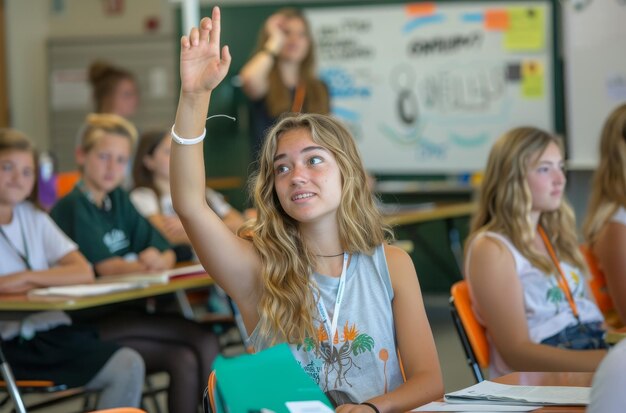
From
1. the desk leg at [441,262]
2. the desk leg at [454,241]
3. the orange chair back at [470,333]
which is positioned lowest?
the desk leg at [441,262]

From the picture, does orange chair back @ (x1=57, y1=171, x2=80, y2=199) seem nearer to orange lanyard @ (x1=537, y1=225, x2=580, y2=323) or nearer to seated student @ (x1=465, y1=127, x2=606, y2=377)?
seated student @ (x1=465, y1=127, x2=606, y2=377)

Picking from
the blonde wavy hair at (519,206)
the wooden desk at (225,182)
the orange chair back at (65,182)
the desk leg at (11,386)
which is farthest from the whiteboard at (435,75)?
the desk leg at (11,386)

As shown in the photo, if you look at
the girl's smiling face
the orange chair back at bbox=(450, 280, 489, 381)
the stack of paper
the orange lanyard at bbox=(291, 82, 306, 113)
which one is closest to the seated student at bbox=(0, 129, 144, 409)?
the stack of paper


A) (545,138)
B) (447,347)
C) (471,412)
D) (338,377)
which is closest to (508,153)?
(545,138)

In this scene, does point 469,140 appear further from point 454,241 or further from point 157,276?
point 157,276

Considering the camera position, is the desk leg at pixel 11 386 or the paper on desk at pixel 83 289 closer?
the desk leg at pixel 11 386

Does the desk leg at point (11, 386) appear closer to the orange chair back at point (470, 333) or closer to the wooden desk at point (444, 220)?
the orange chair back at point (470, 333)

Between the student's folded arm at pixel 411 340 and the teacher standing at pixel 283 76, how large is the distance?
11.1 feet

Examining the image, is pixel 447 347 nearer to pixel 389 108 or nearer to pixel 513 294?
pixel 389 108

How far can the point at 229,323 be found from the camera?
4.45m

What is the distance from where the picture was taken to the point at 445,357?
577 centimetres

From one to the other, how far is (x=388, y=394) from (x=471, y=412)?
1.15ft

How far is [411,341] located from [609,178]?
59.0 inches

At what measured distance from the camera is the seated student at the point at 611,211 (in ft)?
10.9
